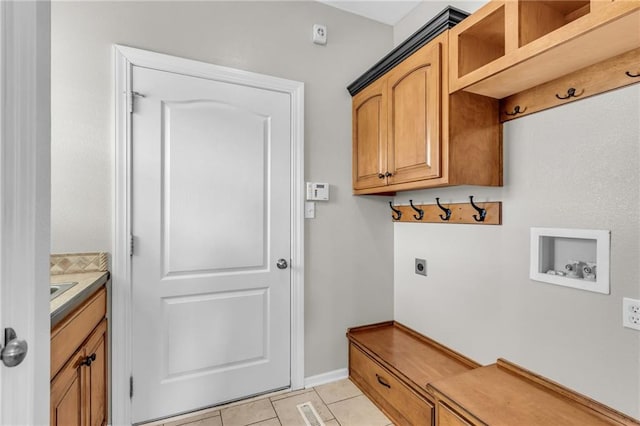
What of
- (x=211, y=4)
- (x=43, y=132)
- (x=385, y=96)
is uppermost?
(x=211, y=4)

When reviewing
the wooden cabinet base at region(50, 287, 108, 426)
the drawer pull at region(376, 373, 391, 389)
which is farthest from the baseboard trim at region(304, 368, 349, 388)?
the wooden cabinet base at region(50, 287, 108, 426)

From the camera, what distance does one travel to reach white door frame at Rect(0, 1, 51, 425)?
1.94ft

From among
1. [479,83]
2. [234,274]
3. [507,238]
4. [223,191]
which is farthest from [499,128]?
[234,274]

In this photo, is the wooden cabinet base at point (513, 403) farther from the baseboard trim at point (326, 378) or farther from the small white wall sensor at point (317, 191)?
the small white wall sensor at point (317, 191)

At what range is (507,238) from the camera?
155cm

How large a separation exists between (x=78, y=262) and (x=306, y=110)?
1.62 metres

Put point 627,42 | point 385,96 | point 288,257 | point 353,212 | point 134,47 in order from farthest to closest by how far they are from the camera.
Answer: point 353,212, point 288,257, point 385,96, point 134,47, point 627,42

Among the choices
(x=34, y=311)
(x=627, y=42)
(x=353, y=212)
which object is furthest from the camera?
(x=353, y=212)

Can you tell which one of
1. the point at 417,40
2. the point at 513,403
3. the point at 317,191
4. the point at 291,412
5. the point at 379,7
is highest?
the point at 379,7

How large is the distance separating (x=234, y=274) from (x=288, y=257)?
1.21 ft

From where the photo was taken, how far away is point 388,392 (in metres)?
1.80

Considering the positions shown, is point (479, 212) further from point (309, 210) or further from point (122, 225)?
point (122, 225)

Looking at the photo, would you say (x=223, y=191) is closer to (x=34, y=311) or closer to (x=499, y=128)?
(x=34, y=311)

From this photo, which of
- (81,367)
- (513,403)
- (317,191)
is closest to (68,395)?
(81,367)
